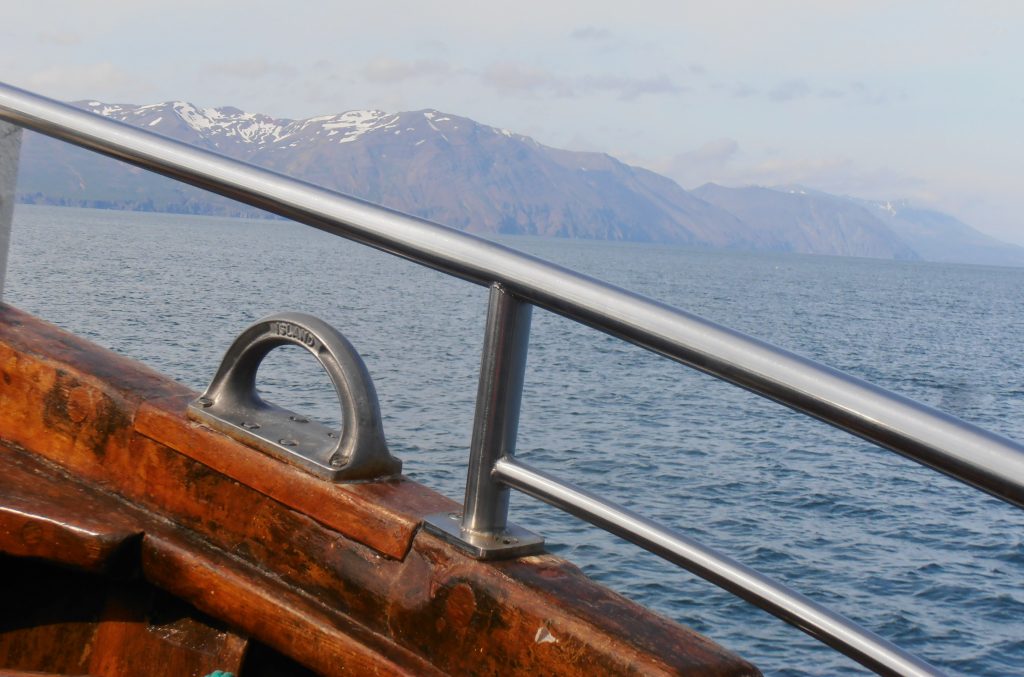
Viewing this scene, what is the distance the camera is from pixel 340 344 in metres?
1.75

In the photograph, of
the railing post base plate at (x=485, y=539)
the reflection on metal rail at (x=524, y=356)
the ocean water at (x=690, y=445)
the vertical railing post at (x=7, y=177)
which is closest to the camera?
the reflection on metal rail at (x=524, y=356)

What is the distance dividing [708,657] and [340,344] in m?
0.74

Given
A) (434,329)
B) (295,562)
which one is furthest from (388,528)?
(434,329)

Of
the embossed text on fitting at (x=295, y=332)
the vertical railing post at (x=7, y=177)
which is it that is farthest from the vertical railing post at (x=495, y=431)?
the vertical railing post at (x=7, y=177)

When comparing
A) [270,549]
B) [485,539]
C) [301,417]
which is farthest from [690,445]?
[485,539]

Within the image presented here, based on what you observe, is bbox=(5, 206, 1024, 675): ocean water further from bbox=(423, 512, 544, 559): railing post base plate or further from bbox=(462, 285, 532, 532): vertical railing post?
bbox=(462, 285, 532, 532): vertical railing post

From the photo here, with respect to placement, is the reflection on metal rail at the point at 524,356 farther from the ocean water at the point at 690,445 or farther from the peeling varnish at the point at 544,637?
the ocean water at the point at 690,445

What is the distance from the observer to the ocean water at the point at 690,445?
15.0 metres

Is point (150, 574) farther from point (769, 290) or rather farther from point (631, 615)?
point (769, 290)

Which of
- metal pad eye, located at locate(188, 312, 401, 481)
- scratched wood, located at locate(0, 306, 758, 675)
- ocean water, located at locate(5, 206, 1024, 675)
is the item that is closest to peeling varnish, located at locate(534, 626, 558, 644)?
scratched wood, located at locate(0, 306, 758, 675)

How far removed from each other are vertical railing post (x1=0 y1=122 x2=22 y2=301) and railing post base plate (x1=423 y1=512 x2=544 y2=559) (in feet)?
3.79

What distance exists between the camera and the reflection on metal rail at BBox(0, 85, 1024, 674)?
3.26 ft

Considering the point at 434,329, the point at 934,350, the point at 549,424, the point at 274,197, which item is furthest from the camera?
the point at 934,350

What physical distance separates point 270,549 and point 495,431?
0.50m
